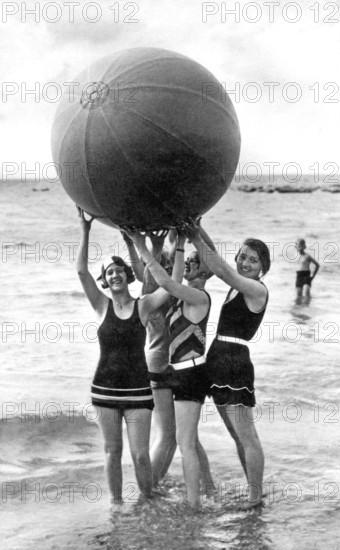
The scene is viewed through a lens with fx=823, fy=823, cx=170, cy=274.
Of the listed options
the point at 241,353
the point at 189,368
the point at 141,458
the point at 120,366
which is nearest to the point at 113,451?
the point at 141,458

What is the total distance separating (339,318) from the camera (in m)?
14.4

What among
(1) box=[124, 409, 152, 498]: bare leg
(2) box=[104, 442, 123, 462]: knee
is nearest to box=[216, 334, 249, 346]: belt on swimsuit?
(1) box=[124, 409, 152, 498]: bare leg

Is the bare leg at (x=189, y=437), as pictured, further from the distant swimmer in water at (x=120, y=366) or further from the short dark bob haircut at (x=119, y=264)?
the short dark bob haircut at (x=119, y=264)

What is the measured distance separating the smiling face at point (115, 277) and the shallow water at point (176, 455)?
1534 millimetres

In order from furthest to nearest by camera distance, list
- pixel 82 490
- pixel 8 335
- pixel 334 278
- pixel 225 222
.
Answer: pixel 225 222 < pixel 334 278 < pixel 8 335 < pixel 82 490

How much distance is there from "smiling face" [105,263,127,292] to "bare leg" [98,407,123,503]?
0.80m

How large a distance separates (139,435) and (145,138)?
1937 millimetres

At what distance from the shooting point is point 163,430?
19.0 ft

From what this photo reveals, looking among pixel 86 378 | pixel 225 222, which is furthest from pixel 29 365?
pixel 225 222

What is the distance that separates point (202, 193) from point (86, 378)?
4.69 metres

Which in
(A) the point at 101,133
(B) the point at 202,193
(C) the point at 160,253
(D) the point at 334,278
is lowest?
(D) the point at 334,278

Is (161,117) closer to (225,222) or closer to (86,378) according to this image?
(86,378)

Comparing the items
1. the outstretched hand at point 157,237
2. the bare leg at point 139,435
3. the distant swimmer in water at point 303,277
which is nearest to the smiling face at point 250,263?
the outstretched hand at point 157,237

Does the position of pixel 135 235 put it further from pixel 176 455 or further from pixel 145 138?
pixel 176 455
